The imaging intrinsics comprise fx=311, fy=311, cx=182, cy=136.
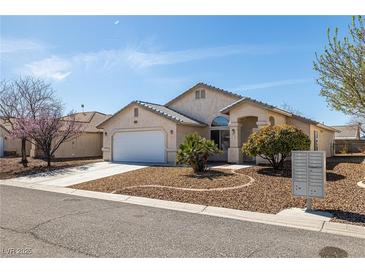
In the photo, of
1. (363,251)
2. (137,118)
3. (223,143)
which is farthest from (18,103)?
(363,251)

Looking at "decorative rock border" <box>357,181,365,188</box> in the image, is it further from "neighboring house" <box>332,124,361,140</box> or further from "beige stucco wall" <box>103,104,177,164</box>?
"neighboring house" <box>332,124,361,140</box>

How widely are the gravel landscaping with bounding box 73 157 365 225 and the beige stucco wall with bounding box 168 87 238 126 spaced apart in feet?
24.8

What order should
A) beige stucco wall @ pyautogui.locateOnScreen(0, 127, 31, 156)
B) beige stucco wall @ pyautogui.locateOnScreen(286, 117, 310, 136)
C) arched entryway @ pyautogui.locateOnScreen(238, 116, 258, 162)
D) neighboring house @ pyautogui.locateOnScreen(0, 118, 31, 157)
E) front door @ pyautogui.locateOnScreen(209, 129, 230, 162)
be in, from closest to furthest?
beige stucco wall @ pyautogui.locateOnScreen(286, 117, 310, 136) → arched entryway @ pyautogui.locateOnScreen(238, 116, 258, 162) → front door @ pyautogui.locateOnScreen(209, 129, 230, 162) → neighboring house @ pyautogui.locateOnScreen(0, 118, 31, 157) → beige stucco wall @ pyautogui.locateOnScreen(0, 127, 31, 156)

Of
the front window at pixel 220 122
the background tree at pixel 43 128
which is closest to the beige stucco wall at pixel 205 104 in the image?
the front window at pixel 220 122

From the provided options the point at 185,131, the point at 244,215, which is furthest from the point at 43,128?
the point at 244,215

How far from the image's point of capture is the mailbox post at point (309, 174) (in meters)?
8.30

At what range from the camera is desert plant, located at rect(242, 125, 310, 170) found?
14289 mm

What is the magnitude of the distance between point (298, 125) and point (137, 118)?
10.9 m

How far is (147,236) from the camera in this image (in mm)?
6258

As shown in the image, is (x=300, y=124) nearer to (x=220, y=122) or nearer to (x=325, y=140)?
(x=220, y=122)

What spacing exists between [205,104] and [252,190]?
1274 cm

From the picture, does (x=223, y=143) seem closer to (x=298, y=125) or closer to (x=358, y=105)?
(x=298, y=125)

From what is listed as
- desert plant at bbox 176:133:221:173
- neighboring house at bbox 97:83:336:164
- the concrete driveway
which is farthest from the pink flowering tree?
desert plant at bbox 176:133:221:173

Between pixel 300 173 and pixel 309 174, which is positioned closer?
pixel 309 174
